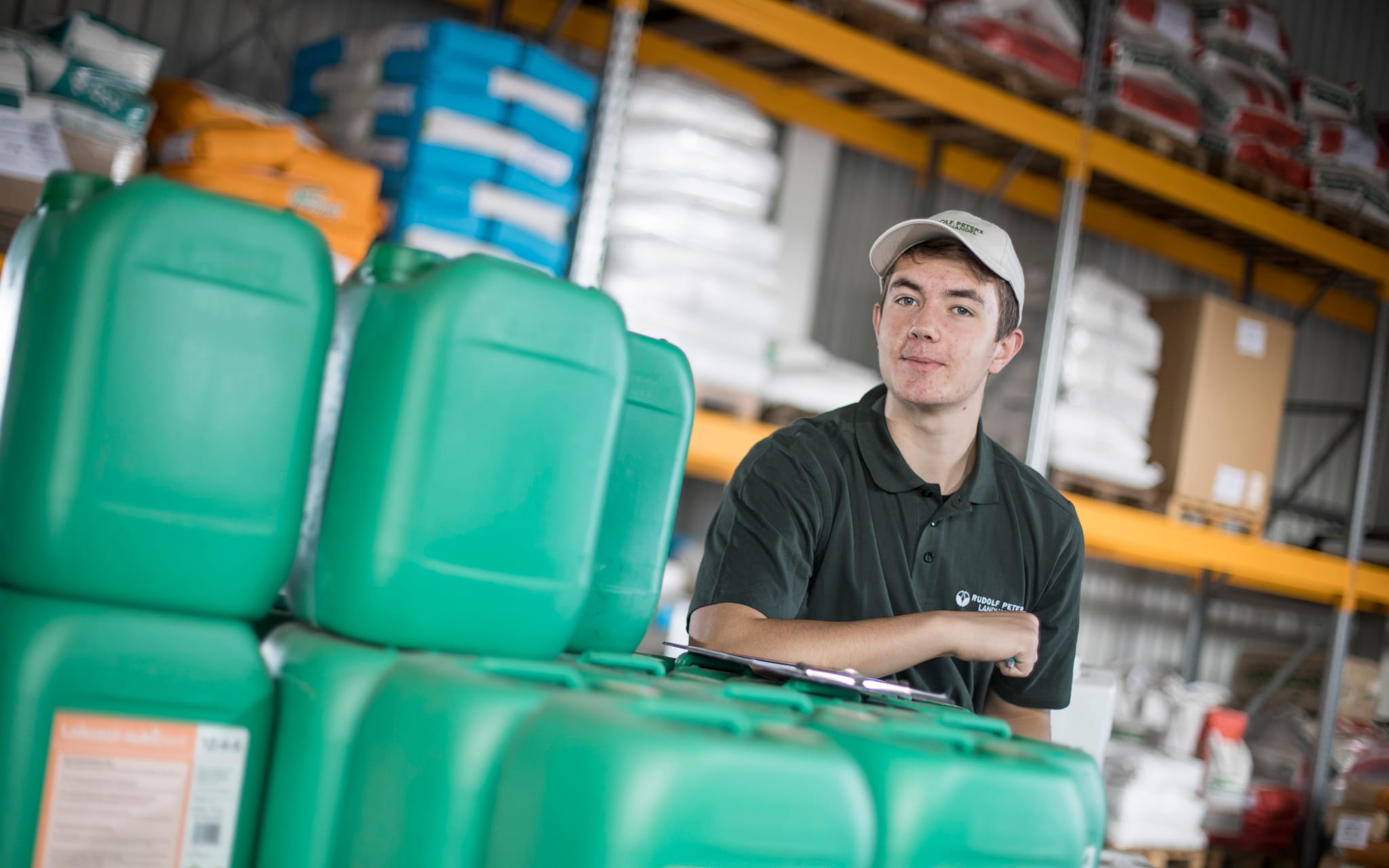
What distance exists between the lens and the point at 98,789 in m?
1.14

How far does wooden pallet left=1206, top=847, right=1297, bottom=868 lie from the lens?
640 cm

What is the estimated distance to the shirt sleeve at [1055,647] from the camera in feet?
7.92

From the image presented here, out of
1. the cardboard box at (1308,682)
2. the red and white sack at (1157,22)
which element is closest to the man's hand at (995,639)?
the red and white sack at (1157,22)

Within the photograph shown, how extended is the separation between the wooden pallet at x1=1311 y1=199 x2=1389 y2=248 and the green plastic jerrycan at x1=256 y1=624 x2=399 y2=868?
21.3ft

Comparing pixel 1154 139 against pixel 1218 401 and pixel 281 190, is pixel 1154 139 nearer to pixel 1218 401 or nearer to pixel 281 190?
pixel 1218 401

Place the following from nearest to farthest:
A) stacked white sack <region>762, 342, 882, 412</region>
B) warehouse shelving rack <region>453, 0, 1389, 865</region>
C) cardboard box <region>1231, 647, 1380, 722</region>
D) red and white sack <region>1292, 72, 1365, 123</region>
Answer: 1. warehouse shelving rack <region>453, 0, 1389, 865</region>
2. stacked white sack <region>762, 342, 882, 412</region>
3. red and white sack <region>1292, 72, 1365, 123</region>
4. cardboard box <region>1231, 647, 1380, 722</region>

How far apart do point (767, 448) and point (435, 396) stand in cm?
122

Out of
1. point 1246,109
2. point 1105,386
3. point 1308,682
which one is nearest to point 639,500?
point 1105,386

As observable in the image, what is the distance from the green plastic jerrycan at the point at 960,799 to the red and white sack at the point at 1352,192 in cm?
611

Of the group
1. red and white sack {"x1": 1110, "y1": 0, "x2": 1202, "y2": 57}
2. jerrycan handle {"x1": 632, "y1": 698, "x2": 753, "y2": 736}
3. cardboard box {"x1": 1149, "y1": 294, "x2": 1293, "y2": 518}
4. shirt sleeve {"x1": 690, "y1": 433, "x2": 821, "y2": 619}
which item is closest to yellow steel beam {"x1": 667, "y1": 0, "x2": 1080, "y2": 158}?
red and white sack {"x1": 1110, "y1": 0, "x2": 1202, "y2": 57}

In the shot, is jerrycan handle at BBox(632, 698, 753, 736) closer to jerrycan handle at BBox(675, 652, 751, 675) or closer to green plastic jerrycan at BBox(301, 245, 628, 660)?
green plastic jerrycan at BBox(301, 245, 628, 660)

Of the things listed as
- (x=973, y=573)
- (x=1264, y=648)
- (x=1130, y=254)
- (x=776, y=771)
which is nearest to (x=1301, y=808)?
(x=1264, y=648)

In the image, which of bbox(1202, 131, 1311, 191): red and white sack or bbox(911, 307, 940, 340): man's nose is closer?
bbox(911, 307, 940, 340): man's nose

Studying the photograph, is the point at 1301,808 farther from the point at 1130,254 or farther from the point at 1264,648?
the point at 1130,254
